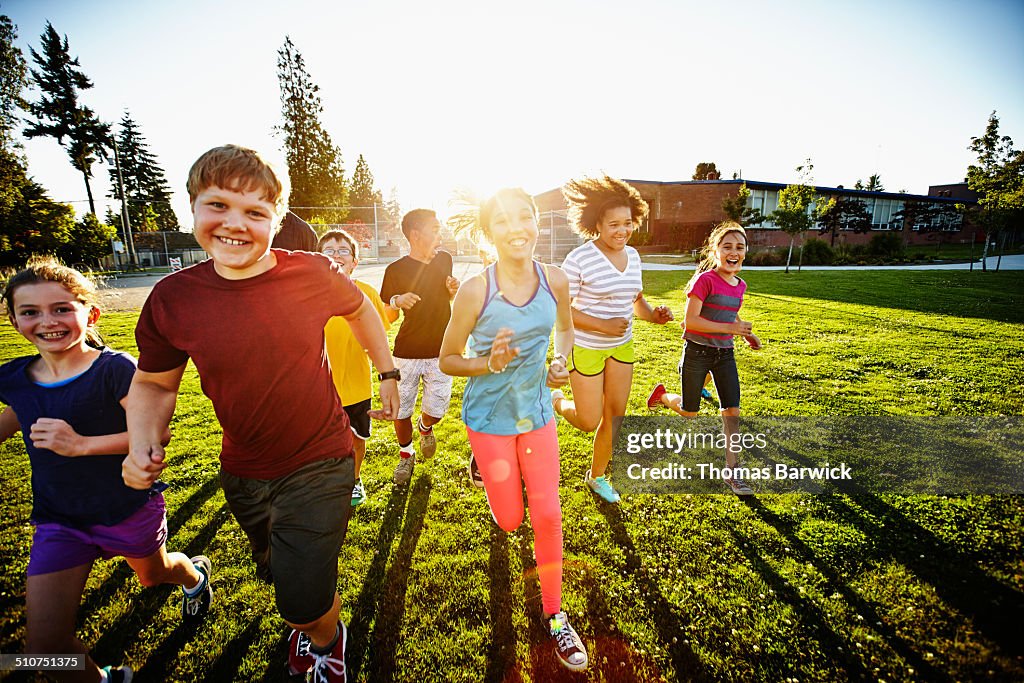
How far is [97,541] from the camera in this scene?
6.82ft

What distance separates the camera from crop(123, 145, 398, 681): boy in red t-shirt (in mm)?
1755

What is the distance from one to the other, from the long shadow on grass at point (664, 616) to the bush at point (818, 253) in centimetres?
3517

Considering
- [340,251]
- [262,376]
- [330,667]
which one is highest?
[340,251]

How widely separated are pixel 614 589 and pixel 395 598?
1.43m

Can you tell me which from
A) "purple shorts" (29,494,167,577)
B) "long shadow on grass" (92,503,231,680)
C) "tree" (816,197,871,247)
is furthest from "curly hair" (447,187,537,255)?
"tree" (816,197,871,247)

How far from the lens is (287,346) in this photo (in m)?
1.88

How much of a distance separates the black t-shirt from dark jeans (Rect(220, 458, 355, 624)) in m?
2.16

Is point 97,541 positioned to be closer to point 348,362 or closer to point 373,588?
point 373,588

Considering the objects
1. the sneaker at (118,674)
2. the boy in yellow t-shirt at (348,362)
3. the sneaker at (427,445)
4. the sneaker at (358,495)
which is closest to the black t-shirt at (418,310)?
the boy in yellow t-shirt at (348,362)

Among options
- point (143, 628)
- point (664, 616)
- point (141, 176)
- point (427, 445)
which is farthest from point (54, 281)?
point (141, 176)

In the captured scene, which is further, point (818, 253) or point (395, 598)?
point (818, 253)

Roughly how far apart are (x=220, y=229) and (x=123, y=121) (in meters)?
82.0

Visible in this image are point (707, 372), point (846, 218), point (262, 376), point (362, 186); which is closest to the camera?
point (262, 376)

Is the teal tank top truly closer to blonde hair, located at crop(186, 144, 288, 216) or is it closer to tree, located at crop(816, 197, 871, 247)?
blonde hair, located at crop(186, 144, 288, 216)
